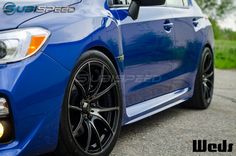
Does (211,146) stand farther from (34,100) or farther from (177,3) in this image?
(177,3)

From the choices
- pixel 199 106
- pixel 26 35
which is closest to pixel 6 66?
pixel 26 35

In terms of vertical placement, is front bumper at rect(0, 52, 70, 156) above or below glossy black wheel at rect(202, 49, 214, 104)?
above

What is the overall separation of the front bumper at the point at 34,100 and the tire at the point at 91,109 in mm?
140

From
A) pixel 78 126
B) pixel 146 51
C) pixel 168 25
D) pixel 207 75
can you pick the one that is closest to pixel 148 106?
pixel 146 51

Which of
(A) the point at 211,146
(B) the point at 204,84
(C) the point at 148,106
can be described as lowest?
(B) the point at 204,84

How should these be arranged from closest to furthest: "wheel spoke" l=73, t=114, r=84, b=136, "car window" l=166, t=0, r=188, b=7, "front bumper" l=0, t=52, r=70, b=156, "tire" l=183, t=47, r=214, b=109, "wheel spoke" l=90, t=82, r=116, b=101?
"front bumper" l=0, t=52, r=70, b=156, "wheel spoke" l=73, t=114, r=84, b=136, "wheel spoke" l=90, t=82, r=116, b=101, "car window" l=166, t=0, r=188, b=7, "tire" l=183, t=47, r=214, b=109

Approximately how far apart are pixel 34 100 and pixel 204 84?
3.48 metres

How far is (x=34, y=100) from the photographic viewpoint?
2.87 meters

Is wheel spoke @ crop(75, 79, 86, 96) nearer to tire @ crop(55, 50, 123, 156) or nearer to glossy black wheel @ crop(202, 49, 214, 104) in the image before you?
tire @ crop(55, 50, 123, 156)

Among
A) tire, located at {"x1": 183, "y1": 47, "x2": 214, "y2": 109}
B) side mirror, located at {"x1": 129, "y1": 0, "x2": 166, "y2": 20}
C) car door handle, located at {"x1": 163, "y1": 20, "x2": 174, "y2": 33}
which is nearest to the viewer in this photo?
side mirror, located at {"x1": 129, "y1": 0, "x2": 166, "y2": 20}

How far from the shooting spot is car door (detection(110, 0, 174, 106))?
3.99 metres

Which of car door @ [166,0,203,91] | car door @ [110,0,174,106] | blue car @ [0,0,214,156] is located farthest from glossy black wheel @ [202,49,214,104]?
car door @ [110,0,174,106]

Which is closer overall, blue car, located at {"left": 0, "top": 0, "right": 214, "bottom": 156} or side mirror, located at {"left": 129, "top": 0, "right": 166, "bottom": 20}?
blue car, located at {"left": 0, "top": 0, "right": 214, "bottom": 156}

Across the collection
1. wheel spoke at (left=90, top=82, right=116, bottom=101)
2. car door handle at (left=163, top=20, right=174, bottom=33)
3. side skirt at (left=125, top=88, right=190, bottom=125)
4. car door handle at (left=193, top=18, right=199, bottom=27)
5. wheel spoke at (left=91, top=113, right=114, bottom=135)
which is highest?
car door handle at (left=163, top=20, right=174, bottom=33)
